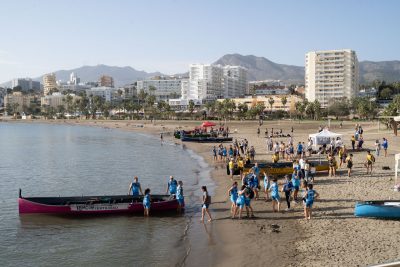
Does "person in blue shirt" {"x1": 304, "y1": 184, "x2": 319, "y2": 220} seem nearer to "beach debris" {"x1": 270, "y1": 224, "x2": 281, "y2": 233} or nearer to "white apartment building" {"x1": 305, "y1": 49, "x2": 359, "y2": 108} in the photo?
"beach debris" {"x1": 270, "y1": 224, "x2": 281, "y2": 233}

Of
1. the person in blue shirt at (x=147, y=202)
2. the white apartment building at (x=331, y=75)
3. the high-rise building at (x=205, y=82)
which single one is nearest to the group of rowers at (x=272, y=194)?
the person in blue shirt at (x=147, y=202)

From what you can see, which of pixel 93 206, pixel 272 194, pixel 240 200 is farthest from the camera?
pixel 93 206

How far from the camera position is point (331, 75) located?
145 metres

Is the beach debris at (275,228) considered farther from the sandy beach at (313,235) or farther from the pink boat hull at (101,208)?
the pink boat hull at (101,208)

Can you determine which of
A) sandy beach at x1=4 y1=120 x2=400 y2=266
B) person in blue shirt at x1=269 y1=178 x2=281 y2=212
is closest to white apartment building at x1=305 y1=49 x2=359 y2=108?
sandy beach at x1=4 y1=120 x2=400 y2=266

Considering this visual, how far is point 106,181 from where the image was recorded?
29422 mm

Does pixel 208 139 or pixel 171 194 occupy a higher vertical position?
pixel 208 139

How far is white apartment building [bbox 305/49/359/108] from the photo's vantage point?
143 metres

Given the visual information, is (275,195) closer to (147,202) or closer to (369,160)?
(147,202)

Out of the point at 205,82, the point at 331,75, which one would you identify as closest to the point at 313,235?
the point at 331,75

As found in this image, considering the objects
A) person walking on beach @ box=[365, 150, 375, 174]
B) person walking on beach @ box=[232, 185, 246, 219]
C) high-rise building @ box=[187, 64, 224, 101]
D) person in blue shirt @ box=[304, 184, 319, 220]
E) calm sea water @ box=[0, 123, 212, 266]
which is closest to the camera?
calm sea water @ box=[0, 123, 212, 266]

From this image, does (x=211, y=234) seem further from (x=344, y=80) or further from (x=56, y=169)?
(x=344, y=80)

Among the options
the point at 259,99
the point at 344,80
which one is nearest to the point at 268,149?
the point at 259,99

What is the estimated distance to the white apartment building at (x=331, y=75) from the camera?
5645 inches
